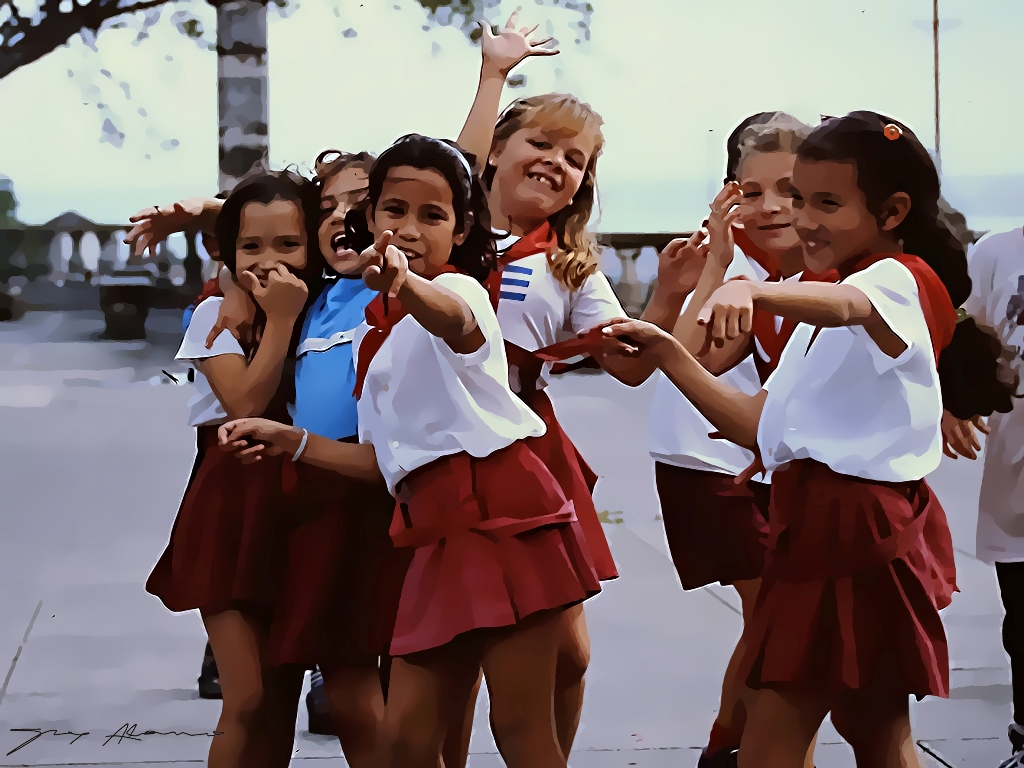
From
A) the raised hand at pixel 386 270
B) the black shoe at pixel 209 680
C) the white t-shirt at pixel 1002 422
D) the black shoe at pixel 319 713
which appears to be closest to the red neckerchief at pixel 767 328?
the white t-shirt at pixel 1002 422

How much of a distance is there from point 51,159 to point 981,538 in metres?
2.48

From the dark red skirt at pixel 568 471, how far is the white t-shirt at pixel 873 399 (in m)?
0.47

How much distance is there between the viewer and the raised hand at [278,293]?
6.43 ft

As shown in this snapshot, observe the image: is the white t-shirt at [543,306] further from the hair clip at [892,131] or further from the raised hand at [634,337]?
the hair clip at [892,131]

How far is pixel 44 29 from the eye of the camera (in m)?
2.98

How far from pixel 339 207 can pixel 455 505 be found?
0.64 metres

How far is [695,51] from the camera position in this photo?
2971 millimetres

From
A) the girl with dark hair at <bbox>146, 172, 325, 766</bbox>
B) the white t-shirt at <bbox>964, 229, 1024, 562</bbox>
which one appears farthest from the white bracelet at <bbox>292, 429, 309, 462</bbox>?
the white t-shirt at <bbox>964, 229, 1024, 562</bbox>

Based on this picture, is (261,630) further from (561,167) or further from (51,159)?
(51,159)

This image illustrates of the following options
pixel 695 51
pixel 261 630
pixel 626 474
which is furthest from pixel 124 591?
pixel 695 51

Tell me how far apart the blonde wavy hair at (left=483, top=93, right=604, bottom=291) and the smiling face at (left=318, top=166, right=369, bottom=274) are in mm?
280

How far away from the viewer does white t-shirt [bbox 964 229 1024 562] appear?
8.08 ft

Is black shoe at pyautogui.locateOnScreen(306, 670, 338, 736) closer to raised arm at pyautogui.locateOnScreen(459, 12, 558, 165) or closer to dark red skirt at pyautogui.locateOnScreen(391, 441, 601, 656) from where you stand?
dark red skirt at pyautogui.locateOnScreen(391, 441, 601, 656)

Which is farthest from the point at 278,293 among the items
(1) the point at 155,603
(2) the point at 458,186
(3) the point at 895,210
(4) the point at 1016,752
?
(4) the point at 1016,752
